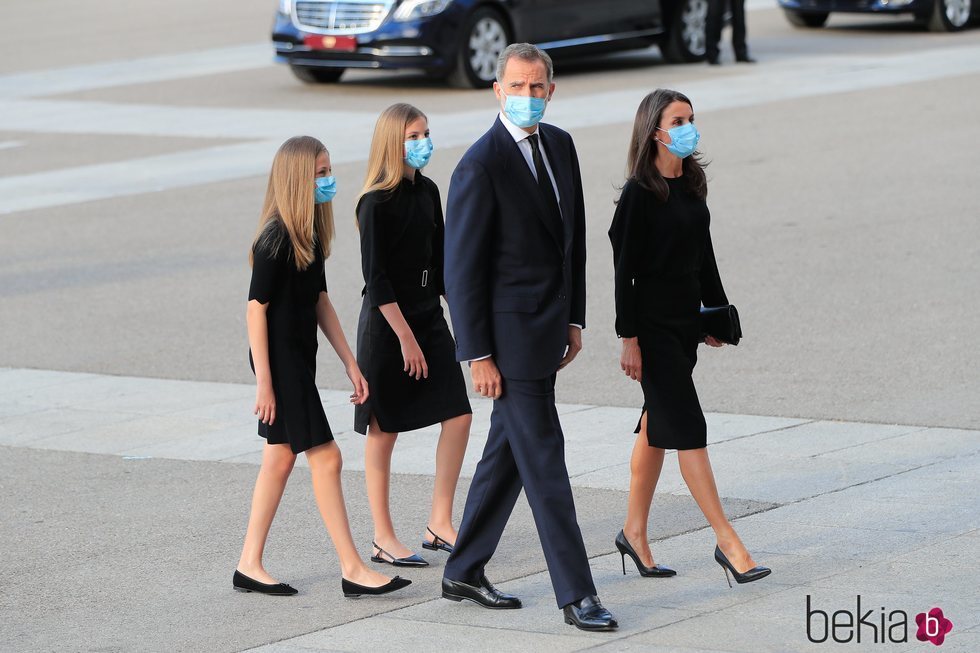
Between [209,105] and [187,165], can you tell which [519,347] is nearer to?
[187,165]

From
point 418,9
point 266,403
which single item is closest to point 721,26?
point 418,9

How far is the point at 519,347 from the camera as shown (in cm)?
532

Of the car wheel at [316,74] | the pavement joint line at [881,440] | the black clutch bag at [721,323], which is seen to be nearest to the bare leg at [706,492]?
the black clutch bag at [721,323]

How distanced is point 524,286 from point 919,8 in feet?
64.4

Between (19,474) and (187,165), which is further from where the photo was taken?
Answer: (187,165)

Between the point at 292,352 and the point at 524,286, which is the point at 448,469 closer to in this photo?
the point at 292,352

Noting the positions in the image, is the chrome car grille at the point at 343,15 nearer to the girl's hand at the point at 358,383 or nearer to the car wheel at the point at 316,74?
the car wheel at the point at 316,74

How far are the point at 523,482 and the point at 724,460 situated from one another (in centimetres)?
203

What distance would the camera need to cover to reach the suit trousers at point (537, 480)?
529 centimetres

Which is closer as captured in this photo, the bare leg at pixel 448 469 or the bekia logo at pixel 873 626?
the bekia logo at pixel 873 626

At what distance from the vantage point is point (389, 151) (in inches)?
235

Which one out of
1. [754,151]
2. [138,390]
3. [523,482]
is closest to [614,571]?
[523,482]

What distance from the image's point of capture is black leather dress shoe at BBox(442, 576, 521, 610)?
5.52 metres

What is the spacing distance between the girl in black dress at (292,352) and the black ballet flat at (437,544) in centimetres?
43
